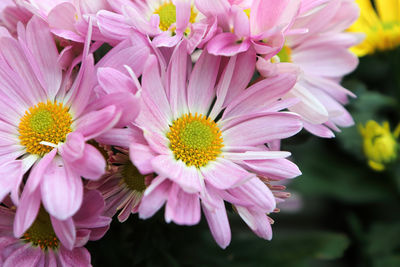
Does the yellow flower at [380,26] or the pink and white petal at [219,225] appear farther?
the yellow flower at [380,26]

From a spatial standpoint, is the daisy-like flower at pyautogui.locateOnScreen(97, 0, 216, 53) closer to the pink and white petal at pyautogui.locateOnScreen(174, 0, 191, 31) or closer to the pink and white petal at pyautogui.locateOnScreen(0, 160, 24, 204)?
the pink and white petal at pyautogui.locateOnScreen(174, 0, 191, 31)

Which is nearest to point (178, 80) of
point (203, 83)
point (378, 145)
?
point (203, 83)

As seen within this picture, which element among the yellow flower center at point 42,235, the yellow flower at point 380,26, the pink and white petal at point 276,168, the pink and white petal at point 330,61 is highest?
the pink and white petal at point 276,168

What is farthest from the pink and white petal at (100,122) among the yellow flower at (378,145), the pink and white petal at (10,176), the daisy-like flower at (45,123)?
the yellow flower at (378,145)

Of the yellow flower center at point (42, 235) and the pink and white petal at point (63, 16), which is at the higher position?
the pink and white petal at point (63, 16)

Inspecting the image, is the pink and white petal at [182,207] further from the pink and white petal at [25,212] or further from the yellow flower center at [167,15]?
the yellow flower center at [167,15]

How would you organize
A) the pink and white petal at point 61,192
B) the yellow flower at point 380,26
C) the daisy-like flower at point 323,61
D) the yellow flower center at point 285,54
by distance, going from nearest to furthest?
the pink and white petal at point 61,192 < the daisy-like flower at point 323,61 < the yellow flower center at point 285,54 < the yellow flower at point 380,26

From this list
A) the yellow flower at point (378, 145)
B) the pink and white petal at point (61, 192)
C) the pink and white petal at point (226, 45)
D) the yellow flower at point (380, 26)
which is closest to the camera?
the pink and white petal at point (61, 192)
